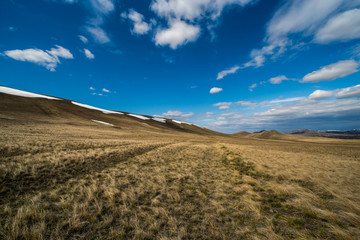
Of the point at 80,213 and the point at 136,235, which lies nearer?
the point at 136,235

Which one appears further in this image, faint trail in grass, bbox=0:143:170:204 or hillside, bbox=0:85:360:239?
faint trail in grass, bbox=0:143:170:204

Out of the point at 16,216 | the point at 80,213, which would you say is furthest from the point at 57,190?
the point at 80,213

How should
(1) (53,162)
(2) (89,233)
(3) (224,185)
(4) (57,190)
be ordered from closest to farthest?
(2) (89,233) < (4) (57,190) < (3) (224,185) < (1) (53,162)

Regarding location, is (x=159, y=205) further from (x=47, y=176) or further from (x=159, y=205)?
(x=47, y=176)

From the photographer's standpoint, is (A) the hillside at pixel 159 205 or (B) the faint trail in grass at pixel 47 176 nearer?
(A) the hillside at pixel 159 205

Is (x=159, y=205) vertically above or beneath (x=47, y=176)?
beneath

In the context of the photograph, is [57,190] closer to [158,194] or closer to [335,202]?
[158,194]

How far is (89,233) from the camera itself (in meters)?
4.28

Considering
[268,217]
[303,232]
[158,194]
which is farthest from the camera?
[158,194]

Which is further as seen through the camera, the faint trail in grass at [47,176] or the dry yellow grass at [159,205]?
the faint trail in grass at [47,176]

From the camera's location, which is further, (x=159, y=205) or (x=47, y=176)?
(x=47, y=176)

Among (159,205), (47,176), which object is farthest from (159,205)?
(47,176)

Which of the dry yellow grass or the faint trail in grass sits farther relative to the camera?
the faint trail in grass

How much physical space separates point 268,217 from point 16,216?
963 cm
